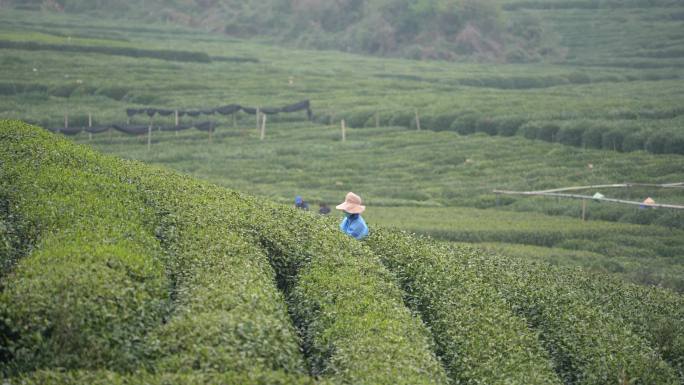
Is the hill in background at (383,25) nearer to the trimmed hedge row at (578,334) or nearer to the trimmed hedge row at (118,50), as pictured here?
the trimmed hedge row at (118,50)

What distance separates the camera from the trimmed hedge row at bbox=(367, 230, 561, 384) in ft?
57.1

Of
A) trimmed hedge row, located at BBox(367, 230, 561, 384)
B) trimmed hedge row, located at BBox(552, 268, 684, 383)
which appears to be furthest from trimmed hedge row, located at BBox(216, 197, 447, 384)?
trimmed hedge row, located at BBox(552, 268, 684, 383)

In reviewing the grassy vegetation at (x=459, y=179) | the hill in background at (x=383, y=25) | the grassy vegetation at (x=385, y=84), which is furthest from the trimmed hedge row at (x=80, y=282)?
Result: the hill in background at (x=383, y=25)

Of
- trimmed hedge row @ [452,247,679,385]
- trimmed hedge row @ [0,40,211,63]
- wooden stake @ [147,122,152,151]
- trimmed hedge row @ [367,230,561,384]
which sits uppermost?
trimmed hedge row @ [367,230,561,384]

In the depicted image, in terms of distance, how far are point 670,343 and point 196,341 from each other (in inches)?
447

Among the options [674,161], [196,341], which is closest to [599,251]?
[674,161]

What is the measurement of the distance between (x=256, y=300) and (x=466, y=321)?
4420 millimetres

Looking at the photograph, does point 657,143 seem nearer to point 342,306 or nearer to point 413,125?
point 413,125

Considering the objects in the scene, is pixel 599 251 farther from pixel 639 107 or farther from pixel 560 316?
pixel 639 107

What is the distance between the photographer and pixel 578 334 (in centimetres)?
1947

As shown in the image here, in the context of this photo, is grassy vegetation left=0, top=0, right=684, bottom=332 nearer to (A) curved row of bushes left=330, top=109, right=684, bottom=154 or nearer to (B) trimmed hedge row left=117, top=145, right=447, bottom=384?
A: (A) curved row of bushes left=330, top=109, right=684, bottom=154

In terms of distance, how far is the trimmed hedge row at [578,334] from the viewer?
18.4m

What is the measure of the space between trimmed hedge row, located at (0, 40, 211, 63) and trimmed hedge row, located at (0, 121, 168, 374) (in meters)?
63.9

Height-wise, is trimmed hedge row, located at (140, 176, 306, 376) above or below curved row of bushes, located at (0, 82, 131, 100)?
above
